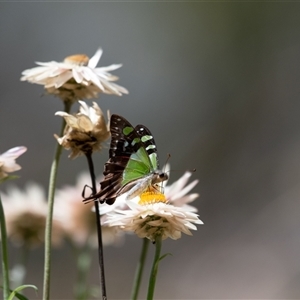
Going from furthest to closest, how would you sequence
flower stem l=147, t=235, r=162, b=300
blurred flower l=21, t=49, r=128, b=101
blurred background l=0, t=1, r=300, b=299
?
blurred background l=0, t=1, r=300, b=299 → blurred flower l=21, t=49, r=128, b=101 → flower stem l=147, t=235, r=162, b=300

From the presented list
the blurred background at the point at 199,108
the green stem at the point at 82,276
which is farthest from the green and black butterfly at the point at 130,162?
the blurred background at the point at 199,108

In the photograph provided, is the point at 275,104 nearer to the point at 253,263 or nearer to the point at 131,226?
the point at 253,263

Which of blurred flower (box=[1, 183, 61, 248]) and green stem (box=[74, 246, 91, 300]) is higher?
blurred flower (box=[1, 183, 61, 248])

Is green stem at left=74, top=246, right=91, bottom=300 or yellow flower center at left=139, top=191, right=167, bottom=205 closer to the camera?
yellow flower center at left=139, top=191, right=167, bottom=205

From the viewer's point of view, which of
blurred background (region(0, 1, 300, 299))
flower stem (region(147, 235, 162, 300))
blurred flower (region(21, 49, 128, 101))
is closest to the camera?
flower stem (region(147, 235, 162, 300))

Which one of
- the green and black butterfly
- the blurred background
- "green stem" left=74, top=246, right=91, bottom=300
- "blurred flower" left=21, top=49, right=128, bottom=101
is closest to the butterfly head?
the green and black butterfly

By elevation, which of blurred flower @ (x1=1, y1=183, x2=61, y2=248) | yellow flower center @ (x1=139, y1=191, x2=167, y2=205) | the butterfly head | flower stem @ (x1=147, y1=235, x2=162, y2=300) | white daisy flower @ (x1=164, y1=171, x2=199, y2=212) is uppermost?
the butterfly head

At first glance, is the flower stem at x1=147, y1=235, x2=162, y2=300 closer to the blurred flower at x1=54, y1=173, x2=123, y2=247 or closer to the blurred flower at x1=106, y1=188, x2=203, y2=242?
the blurred flower at x1=106, y1=188, x2=203, y2=242
